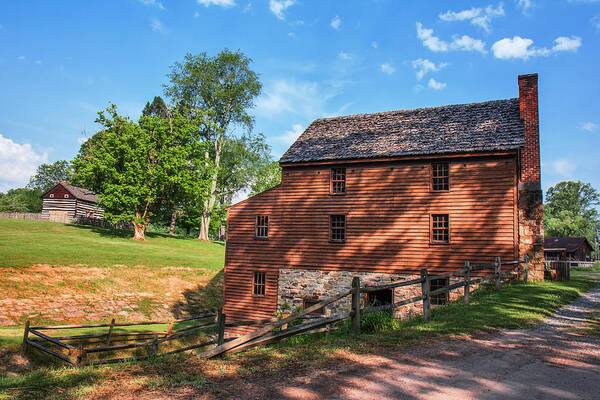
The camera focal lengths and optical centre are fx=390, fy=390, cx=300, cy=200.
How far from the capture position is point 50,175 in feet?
314

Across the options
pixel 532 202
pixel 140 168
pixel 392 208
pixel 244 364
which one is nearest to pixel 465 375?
pixel 244 364

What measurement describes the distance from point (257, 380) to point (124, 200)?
35.1m

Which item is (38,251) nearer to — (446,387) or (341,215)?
(341,215)

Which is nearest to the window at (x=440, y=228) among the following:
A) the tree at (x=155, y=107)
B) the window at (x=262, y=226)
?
the window at (x=262, y=226)

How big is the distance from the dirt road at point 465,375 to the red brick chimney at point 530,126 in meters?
14.0

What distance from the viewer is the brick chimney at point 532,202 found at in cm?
1839

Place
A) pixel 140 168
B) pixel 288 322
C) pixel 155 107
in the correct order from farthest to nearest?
1. pixel 155 107
2. pixel 140 168
3. pixel 288 322

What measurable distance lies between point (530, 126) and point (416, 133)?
5.64 meters

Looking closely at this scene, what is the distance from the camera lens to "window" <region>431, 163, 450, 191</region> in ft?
63.5

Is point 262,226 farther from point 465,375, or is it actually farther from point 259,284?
point 465,375

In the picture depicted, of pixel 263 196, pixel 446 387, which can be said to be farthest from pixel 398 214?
pixel 446 387

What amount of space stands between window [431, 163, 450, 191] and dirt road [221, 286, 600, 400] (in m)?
12.1

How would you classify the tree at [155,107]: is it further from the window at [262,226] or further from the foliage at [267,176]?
the window at [262,226]

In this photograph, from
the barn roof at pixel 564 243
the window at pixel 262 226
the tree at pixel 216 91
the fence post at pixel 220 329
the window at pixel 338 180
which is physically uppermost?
the tree at pixel 216 91
